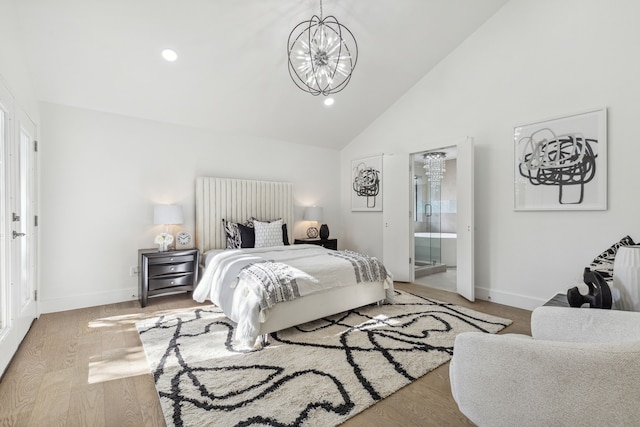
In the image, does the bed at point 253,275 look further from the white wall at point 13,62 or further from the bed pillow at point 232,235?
the white wall at point 13,62

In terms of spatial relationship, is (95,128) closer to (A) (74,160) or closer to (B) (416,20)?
(A) (74,160)

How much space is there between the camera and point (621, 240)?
8.82 feet

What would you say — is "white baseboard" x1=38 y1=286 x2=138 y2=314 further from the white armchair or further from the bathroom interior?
the bathroom interior

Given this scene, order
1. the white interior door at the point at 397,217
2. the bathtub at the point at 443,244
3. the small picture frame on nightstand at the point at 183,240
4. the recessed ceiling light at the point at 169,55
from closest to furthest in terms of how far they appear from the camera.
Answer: the recessed ceiling light at the point at 169,55
the small picture frame on nightstand at the point at 183,240
the white interior door at the point at 397,217
the bathtub at the point at 443,244

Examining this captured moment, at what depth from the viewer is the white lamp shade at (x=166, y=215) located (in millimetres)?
3732

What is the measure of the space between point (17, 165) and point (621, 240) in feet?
17.4

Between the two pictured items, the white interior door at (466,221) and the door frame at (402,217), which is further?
the door frame at (402,217)

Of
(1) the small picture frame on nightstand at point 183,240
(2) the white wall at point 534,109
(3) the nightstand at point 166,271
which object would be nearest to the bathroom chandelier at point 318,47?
(2) the white wall at point 534,109

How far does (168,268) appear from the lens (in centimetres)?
370

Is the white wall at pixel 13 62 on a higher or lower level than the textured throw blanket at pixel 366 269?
higher

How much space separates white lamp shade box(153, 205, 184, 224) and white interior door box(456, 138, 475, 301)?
368 centimetres

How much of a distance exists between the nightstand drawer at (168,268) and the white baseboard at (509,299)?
3.82m

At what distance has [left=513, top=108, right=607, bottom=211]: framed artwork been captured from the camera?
2963mm

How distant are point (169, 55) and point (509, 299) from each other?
15.9ft
